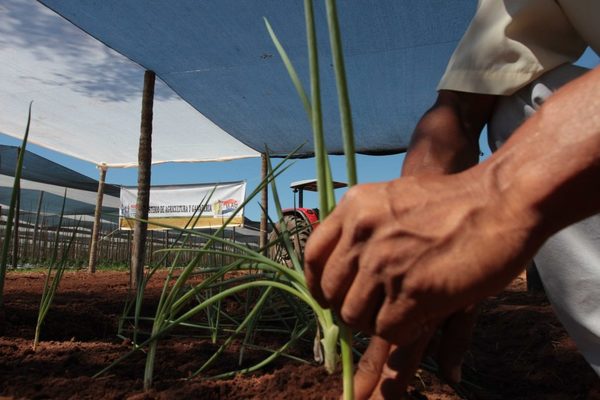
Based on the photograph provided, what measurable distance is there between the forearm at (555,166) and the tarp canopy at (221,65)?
2.68 m

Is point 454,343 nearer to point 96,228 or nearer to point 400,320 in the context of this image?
point 400,320

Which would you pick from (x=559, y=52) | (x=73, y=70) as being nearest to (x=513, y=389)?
(x=559, y=52)

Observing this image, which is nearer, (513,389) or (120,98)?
(513,389)

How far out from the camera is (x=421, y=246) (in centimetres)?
38

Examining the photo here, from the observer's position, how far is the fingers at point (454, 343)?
0.64m

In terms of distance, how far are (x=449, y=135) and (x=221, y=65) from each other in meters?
3.21

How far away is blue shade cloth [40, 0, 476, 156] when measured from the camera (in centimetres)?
295

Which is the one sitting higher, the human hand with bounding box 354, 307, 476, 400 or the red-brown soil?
the human hand with bounding box 354, 307, 476, 400

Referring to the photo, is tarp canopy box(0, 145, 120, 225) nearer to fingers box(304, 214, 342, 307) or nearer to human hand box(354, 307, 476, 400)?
human hand box(354, 307, 476, 400)

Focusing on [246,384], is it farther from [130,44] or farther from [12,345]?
[130,44]

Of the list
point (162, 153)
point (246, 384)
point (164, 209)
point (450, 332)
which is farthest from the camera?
point (164, 209)

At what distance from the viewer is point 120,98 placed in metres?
4.62

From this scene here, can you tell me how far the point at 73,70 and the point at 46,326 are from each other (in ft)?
11.0

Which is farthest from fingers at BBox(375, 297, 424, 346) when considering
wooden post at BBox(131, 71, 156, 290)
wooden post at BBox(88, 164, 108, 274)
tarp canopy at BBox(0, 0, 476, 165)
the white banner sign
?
the white banner sign
